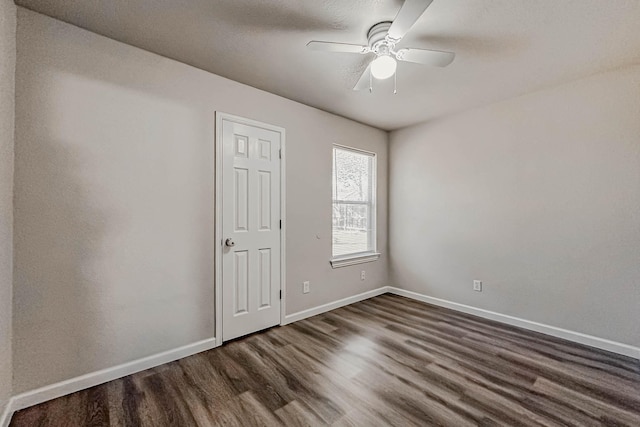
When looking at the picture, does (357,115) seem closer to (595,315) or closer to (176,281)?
(176,281)

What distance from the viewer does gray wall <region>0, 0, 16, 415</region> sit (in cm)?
150

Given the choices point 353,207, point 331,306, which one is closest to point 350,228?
point 353,207

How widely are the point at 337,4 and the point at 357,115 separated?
1925 mm

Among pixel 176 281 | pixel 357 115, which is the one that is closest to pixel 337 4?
pixel 357 115

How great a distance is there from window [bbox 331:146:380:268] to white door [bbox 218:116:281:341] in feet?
3.04

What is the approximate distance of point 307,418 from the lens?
5.33 ft

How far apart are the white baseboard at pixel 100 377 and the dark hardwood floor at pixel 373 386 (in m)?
0.05

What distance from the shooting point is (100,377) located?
1931mm

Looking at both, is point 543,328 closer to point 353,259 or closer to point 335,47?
point 353,259

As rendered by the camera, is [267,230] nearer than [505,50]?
No

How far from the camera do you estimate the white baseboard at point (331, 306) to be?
10.1ft

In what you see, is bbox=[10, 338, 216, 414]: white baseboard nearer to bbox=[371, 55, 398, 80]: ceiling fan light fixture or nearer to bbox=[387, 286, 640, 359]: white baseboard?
bbox=[371, 55, 398, 80]: ceiling fan light fixture

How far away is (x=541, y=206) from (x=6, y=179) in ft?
14.0

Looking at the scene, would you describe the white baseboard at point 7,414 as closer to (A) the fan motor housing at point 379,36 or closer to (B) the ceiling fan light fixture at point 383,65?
(B) the ceiling fan light fixture at point 383,65
